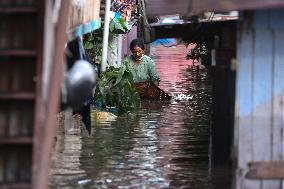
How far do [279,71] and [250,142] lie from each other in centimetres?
81

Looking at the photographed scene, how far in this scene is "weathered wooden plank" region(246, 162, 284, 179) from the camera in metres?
7.98

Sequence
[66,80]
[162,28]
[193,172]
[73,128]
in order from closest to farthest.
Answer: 1. [66,80]
2. [162,28]
3. [193,172]
4. [73,128]

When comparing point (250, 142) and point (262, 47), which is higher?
point (262, 47)

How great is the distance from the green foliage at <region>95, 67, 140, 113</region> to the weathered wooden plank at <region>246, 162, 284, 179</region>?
8.54 meters

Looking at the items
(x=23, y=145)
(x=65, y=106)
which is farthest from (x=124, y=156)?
(x=23, y=145)

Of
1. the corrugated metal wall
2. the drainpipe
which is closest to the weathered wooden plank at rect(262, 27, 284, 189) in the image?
the corrugated metal wall

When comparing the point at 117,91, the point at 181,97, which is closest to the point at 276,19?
the point at 117,91

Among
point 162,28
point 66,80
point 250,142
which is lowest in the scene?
point 250,142

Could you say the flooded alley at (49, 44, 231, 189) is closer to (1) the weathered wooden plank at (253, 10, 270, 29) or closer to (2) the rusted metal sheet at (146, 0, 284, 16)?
(1) the weathered wooden plank at (253, 10, 270, 29)

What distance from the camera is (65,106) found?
23.8 ft

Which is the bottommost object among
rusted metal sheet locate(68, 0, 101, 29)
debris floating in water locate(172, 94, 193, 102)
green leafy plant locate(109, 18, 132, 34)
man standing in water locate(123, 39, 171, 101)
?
debris floating in water locate(172, 94, 193, 102)

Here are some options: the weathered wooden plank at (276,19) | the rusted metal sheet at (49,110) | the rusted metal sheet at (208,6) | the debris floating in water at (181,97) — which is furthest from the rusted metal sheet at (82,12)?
the debris floating in water at (181,97)

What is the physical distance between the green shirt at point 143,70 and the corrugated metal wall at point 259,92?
32.8 feet

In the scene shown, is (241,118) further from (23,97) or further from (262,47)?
(23,97)
